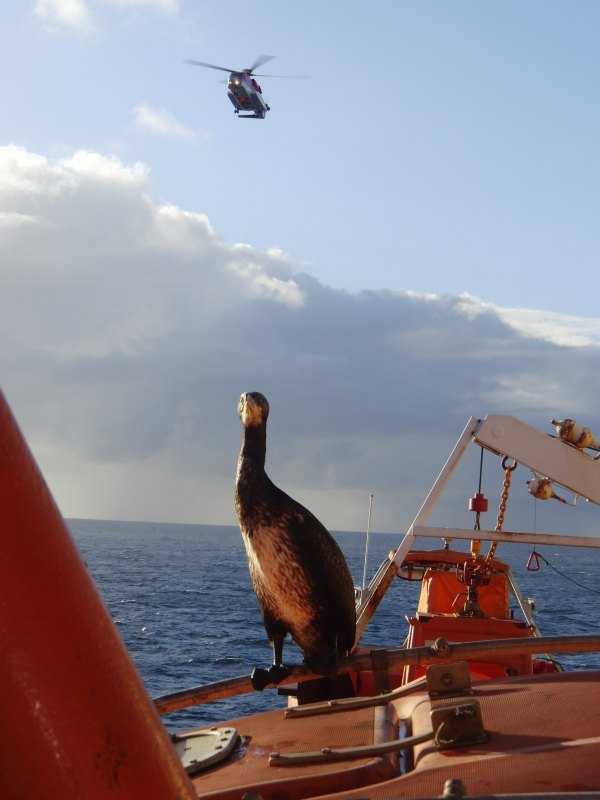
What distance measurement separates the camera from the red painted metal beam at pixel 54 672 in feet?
3.40

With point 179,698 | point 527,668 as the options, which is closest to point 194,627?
point 527,668

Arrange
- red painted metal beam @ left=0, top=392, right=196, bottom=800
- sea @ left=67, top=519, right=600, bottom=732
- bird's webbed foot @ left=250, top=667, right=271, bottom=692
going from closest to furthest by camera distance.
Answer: red painted metal beam @ left=0, top=392, right=196, bottom=800, bird's webbed foot @ left=250, top=667, right=271, bottom=692, sea @ left=67, top=519, right=600, bottom=732

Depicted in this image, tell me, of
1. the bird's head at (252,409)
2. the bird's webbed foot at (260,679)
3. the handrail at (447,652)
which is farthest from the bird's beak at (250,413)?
the handrail at (447,652)

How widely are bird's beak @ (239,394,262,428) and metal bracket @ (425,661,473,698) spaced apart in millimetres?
2555

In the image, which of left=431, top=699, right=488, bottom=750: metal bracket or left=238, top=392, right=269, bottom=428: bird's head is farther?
left=238, top=392, right=269, bottom=428: bird's head

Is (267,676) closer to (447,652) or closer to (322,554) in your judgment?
(447,652)

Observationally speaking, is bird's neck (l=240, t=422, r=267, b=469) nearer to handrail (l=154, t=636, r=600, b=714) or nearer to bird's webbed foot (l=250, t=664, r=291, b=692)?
bird's webbed foot (l=250, t=664, r=291, b=692)

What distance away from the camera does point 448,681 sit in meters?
2.68

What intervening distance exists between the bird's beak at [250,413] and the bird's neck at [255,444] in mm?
29

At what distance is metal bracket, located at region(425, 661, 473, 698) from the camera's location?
2.67 metres

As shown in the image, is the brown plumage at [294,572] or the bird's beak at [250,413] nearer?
the brown plumage at [294,572]

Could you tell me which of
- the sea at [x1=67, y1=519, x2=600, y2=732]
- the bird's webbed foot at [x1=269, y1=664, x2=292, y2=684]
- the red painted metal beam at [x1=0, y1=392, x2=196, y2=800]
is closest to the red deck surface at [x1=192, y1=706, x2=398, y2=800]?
the bird's webbed foot at [x1=269, y1=664, x2=292, y2=684]

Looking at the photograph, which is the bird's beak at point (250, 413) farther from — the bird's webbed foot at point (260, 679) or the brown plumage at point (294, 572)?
the bird's webbed foot at point (260, 679)

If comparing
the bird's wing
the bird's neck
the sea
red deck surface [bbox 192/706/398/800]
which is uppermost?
the bird's neck
